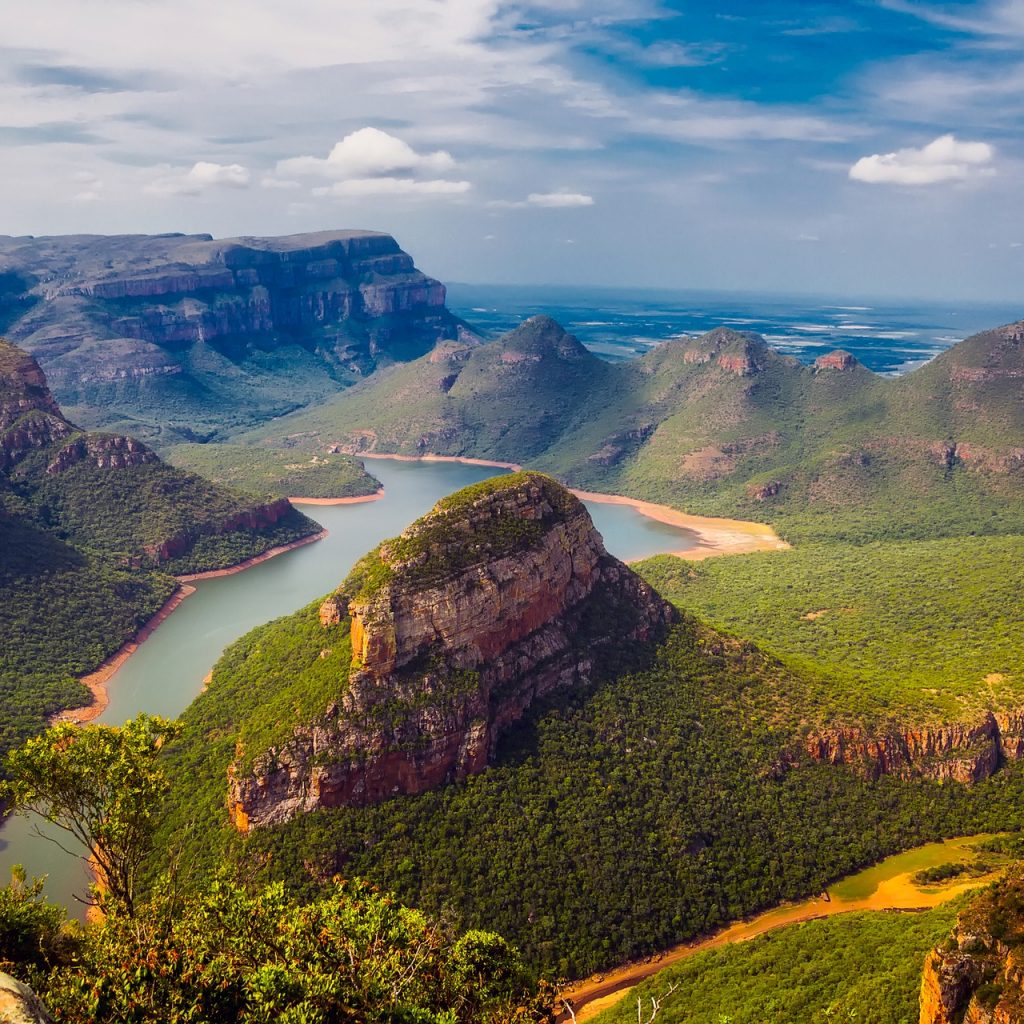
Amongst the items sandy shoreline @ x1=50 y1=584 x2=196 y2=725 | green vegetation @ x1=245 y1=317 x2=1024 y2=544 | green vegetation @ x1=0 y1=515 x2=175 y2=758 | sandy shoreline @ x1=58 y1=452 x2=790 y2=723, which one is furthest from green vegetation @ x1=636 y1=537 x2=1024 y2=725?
green vegetation @ x1=0 y1=515 x2=175 y2=758

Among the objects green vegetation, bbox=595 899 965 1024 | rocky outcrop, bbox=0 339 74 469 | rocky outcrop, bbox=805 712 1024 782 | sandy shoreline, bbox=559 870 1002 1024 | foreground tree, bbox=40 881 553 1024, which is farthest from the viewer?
rocky outcrop, bbox=0 339 74 469

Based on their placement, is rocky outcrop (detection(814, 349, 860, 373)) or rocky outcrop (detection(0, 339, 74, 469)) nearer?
rocky outcrop (detection(0, 339, 74, 469))

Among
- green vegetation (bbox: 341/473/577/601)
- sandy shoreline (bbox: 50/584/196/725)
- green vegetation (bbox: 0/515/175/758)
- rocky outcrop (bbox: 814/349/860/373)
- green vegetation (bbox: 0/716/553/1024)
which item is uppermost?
rocky outcrop (bbox: 814/349/860/373)

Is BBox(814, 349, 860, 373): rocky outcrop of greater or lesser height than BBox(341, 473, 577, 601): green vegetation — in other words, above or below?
above

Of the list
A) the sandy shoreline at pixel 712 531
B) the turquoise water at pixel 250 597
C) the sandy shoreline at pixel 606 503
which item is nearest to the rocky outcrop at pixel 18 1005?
the turquoise water at pixel 250 597

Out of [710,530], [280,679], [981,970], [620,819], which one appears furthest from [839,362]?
[981,970]

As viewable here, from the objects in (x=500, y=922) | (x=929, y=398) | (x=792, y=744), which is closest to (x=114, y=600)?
(x=500, y=922)

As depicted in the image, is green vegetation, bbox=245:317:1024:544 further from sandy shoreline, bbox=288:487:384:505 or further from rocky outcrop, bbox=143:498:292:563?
rocky outcrop, bbox=143:498:292:563
